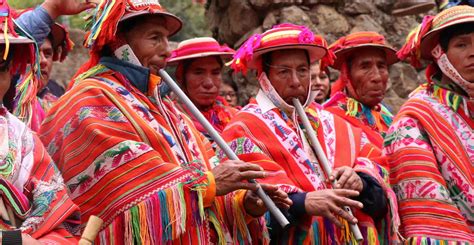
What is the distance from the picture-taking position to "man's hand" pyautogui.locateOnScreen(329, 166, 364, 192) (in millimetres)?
4625

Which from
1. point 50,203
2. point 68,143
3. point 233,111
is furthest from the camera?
point 233,111

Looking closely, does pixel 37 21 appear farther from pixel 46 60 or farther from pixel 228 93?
pixel 228 93

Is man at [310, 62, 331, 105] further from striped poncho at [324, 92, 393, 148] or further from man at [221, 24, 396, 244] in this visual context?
man at [221, 24, 396, 244]

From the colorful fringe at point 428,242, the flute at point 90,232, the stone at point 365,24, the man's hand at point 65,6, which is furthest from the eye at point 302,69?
the stone at point 365,24

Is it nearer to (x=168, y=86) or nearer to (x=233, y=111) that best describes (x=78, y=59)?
(x=233, y=111)

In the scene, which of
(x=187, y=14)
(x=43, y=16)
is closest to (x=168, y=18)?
(x=43, y=16)

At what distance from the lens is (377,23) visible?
912cm

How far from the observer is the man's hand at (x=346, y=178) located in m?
4.62

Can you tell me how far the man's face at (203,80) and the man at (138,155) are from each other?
171cm

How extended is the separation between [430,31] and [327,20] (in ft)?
12.0

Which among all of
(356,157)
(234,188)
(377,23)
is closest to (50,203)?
(234,188)

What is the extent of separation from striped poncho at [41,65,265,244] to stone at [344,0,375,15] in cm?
496

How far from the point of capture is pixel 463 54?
5.07 meters

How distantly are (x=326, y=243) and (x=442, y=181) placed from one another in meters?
0.78
